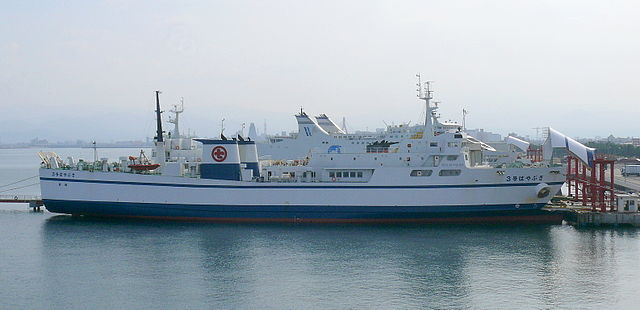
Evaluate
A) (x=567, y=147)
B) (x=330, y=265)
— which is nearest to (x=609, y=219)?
(x=567, y=147)

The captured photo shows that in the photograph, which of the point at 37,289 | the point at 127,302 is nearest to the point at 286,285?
the point at 127,302

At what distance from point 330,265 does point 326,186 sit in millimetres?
7945

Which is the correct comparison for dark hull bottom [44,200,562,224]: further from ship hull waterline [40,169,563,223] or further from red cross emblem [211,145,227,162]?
red cross emblem [211,145,227,162]

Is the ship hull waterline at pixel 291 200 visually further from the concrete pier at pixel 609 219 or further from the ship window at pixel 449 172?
the concrete pier at pixel 609 219

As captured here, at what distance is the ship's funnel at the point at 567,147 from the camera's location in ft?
96.9

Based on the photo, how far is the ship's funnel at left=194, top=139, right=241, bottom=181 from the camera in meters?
30.3

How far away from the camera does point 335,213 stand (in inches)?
1158

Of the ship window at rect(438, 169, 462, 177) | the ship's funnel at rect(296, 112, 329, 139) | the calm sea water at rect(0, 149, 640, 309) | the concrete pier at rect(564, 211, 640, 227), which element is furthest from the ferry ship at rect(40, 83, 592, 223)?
the ship's funnel at rect(296, 112, 329, 139)

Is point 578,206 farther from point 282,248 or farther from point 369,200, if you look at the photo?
point 282,248

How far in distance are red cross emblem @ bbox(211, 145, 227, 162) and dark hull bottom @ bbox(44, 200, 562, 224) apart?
2265mm

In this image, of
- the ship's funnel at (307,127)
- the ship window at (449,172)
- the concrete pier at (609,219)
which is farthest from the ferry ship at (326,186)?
the ship's funnel at (307,127)

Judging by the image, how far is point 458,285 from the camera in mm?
19422

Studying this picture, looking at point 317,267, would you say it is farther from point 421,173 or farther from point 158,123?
point 158,123

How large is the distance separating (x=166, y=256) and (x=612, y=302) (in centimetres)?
1464
